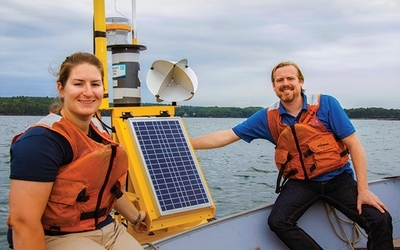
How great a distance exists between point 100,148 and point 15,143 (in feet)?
1.60

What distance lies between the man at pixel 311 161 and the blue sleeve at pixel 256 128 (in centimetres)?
12

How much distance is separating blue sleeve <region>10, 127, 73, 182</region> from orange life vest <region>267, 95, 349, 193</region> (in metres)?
2.10

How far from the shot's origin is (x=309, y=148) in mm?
4020

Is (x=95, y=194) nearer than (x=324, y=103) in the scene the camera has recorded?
Yes

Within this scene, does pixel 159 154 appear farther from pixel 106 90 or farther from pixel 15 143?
pixel 15 143

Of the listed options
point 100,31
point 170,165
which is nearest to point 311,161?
point 170,165

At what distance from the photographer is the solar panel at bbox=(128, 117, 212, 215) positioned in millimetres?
4211

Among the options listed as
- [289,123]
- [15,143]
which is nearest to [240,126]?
[289,123]

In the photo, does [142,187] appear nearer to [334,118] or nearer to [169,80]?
[169,80]

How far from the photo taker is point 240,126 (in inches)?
178

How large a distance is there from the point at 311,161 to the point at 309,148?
0.36 feet

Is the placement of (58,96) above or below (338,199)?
above

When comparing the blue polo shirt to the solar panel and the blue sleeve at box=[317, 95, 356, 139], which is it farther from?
the solar panel

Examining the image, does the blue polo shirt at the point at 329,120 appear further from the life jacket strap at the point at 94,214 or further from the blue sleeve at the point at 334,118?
the life jacket strap at the point at 94,214
